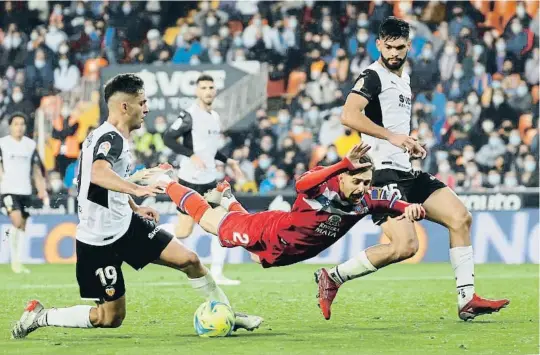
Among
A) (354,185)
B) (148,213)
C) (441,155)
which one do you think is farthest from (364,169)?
(441,155)

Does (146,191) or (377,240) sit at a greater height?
(146,191)

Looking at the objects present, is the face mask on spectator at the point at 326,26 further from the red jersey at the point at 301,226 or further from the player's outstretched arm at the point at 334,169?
the player's outstretched arm at the point at 334,169

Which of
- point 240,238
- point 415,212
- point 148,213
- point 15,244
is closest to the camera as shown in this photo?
point 415,212

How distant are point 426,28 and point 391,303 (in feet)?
39.4

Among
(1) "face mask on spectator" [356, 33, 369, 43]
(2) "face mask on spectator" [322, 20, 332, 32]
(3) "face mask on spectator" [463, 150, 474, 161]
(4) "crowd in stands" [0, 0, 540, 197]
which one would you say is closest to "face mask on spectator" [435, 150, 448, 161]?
(4) "crowd in stands" [0, 0, 540, 197]

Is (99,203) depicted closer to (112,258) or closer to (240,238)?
(112,258)

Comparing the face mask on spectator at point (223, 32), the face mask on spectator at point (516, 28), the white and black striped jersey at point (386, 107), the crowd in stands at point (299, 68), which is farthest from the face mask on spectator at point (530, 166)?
the white and black striped jersey at point (386, 107)

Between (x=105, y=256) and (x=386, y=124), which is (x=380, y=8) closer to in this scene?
(x=386, y=124)

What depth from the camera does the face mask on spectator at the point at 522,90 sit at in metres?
21.2

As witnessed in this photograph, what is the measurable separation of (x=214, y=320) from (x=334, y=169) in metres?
1.60

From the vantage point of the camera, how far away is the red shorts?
8.46 m

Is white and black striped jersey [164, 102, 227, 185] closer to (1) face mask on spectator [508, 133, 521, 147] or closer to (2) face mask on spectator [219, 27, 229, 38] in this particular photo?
(1) face mask on spectator [508, 133, 521, 147]

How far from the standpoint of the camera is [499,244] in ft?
58.5

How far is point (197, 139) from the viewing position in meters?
14.2
